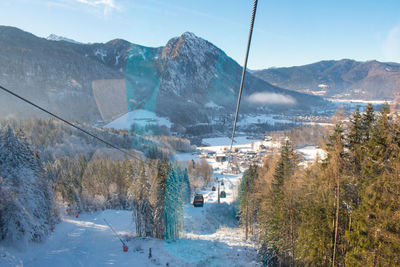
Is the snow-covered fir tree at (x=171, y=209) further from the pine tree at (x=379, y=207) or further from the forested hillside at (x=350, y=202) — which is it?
the pine tree at (x=379, y=207)

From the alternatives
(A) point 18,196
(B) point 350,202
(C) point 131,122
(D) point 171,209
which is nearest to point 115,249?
(D) point 171,209

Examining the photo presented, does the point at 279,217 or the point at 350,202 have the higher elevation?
the point at 350,202

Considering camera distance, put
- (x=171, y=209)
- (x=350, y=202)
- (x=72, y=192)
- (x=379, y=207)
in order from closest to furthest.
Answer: (x=379, y=207) < (x=350, y=202) < (x=171, y=209) < (x=72, y=192)

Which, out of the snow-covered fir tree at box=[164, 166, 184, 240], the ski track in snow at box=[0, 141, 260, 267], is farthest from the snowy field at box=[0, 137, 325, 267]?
the snow-covered fir tree at box=[164, 166, 184, 240]

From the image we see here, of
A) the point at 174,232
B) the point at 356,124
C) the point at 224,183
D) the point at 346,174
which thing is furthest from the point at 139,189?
the point at 224,183

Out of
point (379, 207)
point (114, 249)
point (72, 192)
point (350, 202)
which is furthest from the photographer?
point (72, 192)

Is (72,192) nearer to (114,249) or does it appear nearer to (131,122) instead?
(114,249)

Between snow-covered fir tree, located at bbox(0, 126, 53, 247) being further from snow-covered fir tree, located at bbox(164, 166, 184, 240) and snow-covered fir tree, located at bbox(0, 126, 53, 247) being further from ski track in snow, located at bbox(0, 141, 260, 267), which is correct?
snow-covered fir tree, located at bbox(164, 166, 184, 240)

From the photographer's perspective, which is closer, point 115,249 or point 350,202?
point 350,202
